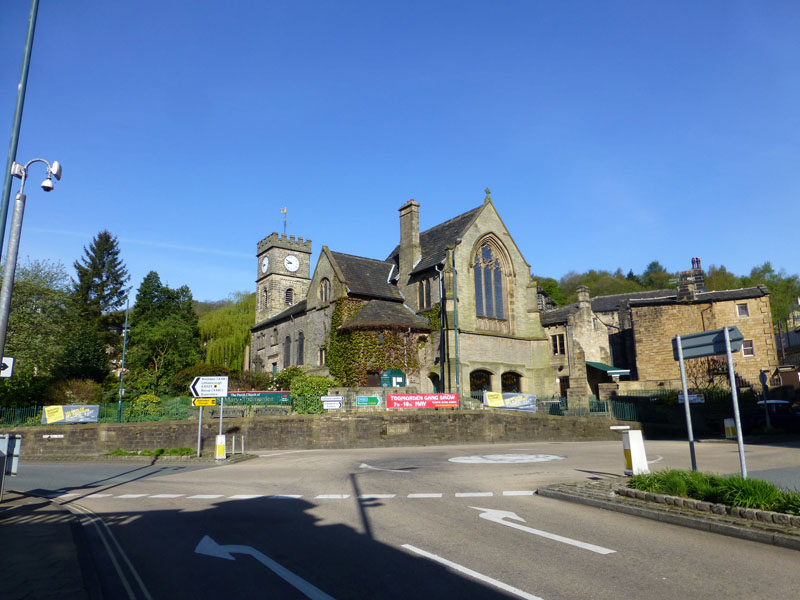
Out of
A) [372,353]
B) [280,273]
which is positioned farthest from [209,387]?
[280,273]

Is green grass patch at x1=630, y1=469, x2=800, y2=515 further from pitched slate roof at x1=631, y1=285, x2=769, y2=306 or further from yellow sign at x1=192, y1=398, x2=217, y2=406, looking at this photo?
pitched slate roof at x1=631, y1=285, x2=769, y2=306

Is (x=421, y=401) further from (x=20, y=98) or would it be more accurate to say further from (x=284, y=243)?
(x=284, y=243)

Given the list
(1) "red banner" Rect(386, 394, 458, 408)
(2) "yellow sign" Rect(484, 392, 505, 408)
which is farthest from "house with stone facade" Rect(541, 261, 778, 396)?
(1) "red banner" Rect(386, 394, 458, 408)

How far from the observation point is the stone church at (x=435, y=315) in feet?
111

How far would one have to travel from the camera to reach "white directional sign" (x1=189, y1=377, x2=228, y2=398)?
1997cm

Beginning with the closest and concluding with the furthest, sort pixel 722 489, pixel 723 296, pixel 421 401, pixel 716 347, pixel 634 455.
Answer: pixel 722 489 → pixel 716 347 → pixel 634 455 → pixel 421 401 → pixel 723 296

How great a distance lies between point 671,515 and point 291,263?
5775 cm

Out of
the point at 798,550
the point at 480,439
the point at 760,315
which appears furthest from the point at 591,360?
the point at 798,550

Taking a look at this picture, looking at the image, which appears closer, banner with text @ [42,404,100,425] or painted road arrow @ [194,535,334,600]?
painted road arrow @ [194,535,334,600]

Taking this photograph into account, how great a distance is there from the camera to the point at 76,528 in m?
7.78

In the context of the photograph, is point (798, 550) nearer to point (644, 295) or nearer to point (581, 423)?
point (581, 423)

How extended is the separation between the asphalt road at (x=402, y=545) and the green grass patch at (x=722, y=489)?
1028mm

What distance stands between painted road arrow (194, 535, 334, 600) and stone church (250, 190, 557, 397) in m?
25.5

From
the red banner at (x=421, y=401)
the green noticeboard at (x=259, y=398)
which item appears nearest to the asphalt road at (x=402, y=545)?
the red banner at (x=421, y=401)
